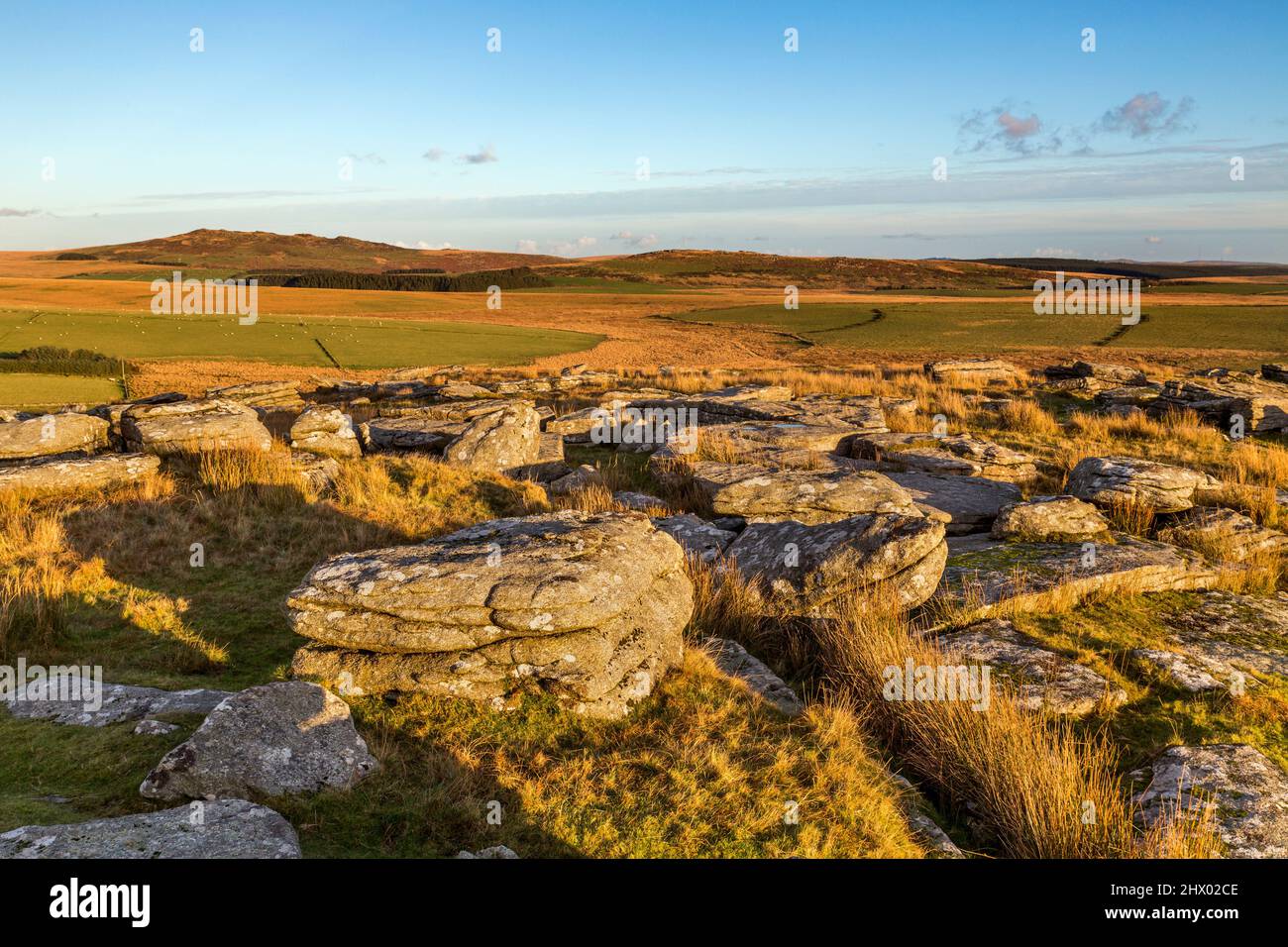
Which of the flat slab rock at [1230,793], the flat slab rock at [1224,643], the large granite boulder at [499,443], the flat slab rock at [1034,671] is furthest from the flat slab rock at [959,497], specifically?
the large granite boulder at [499,443]

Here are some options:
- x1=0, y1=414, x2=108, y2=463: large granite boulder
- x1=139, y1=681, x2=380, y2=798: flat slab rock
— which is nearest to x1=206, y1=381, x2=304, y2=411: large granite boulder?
x1=0, y1=414, x2=108, y2=463: large granite boulder

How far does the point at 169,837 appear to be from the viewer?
4312mm

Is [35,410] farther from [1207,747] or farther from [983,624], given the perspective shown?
[1207,747]

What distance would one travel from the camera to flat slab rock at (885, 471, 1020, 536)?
41.0ft

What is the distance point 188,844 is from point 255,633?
4.60 m

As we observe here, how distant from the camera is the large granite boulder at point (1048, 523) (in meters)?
10.9

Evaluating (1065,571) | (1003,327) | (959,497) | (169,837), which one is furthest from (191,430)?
(1003,327)

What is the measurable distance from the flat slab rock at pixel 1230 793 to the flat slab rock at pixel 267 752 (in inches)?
228

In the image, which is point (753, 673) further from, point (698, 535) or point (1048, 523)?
point (1048, 523)

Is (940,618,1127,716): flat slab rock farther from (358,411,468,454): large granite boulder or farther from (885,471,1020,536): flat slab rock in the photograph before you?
(358,411,468,454): large granite boulder

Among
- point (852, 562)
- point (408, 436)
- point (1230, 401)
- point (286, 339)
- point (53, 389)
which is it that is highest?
point (286, 339)

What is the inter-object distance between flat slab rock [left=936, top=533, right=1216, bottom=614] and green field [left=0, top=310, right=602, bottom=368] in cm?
3555

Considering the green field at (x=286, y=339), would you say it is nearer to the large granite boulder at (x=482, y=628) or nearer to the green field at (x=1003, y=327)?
the green field at (x=1003, y=327)

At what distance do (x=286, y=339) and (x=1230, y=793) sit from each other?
5478 centimetres
